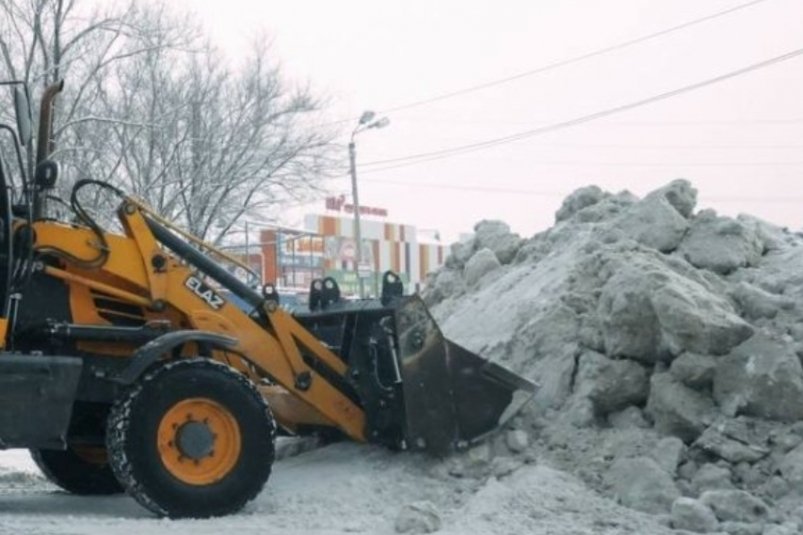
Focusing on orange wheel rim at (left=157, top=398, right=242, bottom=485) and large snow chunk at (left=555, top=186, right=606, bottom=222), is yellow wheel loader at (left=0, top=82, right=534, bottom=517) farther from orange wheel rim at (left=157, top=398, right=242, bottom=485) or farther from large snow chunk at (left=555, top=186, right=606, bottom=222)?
large snow chunk at (left=555, top=186, right=606, bottom=222)

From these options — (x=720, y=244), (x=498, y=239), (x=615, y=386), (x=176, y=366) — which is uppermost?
(x=498, y=239)

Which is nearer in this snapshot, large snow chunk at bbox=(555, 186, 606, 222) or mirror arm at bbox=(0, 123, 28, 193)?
mirror arm at bbox=(0, 123, 28, 193)

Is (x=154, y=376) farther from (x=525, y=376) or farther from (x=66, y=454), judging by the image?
(x=525, y=376)

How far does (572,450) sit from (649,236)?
266cm

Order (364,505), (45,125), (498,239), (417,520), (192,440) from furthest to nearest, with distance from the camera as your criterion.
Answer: (498,239)
(364,505)
(45,125)
(192,440)
(417,520)

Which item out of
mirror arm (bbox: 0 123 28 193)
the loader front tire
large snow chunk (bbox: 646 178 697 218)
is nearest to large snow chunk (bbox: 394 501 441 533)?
the loader front tire

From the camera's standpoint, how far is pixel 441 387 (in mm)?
9070

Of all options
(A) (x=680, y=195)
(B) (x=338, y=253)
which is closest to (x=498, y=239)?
(A) (x=680, y=195)

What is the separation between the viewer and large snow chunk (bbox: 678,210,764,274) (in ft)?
34.9

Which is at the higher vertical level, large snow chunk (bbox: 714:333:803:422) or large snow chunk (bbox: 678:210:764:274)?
large snow chunk (bbox: 678:210:764:274)

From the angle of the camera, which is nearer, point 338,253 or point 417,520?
point 417,520

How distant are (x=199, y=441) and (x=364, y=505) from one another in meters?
1.16

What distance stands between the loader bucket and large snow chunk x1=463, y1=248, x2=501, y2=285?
3805 mm

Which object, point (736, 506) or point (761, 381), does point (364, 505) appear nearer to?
point (736, 506)
